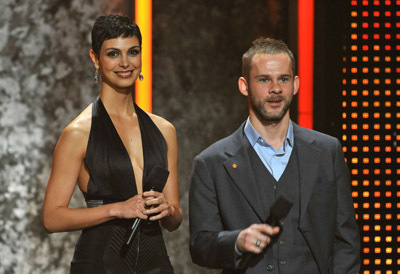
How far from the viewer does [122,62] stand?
2.71 metres

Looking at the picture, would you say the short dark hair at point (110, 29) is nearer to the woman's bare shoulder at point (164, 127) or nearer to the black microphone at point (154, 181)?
the woman's bare shoulder at point (164, 127)

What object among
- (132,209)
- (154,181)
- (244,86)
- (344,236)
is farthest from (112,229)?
(344,236)

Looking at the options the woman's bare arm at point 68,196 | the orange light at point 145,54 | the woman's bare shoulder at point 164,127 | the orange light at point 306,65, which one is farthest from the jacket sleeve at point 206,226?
the orange light at point 306,65

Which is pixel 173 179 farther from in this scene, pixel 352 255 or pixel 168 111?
pixel 168 111

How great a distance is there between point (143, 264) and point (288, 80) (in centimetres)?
93

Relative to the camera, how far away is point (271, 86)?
2.37m

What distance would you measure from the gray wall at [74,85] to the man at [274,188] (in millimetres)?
1762

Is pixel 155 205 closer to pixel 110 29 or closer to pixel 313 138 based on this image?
pixel 313 138

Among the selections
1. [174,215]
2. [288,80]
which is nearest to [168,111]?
[174,215]

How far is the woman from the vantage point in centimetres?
264

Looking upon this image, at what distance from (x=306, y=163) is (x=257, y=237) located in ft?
1.49

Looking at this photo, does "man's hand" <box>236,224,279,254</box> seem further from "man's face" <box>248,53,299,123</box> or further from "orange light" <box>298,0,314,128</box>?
"orange light" <box>298,0,314,128</box>

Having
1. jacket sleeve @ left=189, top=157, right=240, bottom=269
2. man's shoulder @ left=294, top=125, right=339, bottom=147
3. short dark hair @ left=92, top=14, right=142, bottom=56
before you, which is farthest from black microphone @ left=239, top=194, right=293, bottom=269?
short dark hair @ left=92, top=14, right=142, bottom=56

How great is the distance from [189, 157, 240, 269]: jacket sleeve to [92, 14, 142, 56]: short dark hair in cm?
67
